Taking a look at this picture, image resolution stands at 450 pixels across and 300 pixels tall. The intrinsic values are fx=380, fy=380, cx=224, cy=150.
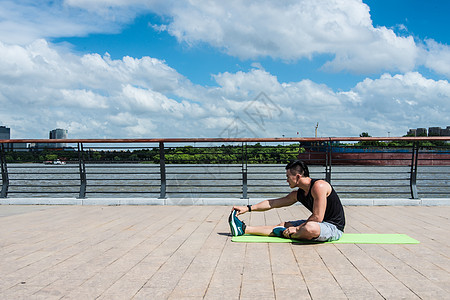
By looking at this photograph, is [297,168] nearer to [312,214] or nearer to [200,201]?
[312,214]

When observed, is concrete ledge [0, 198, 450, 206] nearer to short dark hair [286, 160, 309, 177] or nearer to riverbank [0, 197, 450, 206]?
riverbank [0, 197, 450, 206]

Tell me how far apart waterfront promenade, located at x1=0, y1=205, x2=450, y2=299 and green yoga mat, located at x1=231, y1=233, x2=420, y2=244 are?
134 millimetres

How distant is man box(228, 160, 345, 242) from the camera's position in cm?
389

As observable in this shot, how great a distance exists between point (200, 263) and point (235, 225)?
3.48ft

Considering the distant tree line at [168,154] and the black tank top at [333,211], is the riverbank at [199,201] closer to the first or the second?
the distant tree line at [168,154]

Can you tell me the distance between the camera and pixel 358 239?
13.5 feet

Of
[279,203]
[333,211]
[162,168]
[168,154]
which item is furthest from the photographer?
[168,154]

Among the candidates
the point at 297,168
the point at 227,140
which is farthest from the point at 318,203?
the point at 227,140

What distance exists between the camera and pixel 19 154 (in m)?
8.20

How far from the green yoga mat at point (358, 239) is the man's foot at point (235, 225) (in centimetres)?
5

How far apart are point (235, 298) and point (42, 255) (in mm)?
2070

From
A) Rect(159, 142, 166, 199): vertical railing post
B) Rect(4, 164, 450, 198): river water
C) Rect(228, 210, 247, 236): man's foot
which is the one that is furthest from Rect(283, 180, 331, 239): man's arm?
Rect(159, 142, 166, 199): vertical railing post

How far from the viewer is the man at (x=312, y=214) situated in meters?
3.89

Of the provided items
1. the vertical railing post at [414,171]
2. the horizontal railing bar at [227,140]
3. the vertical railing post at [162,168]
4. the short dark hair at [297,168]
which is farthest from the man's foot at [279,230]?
the vertical railing post at [414,171]
